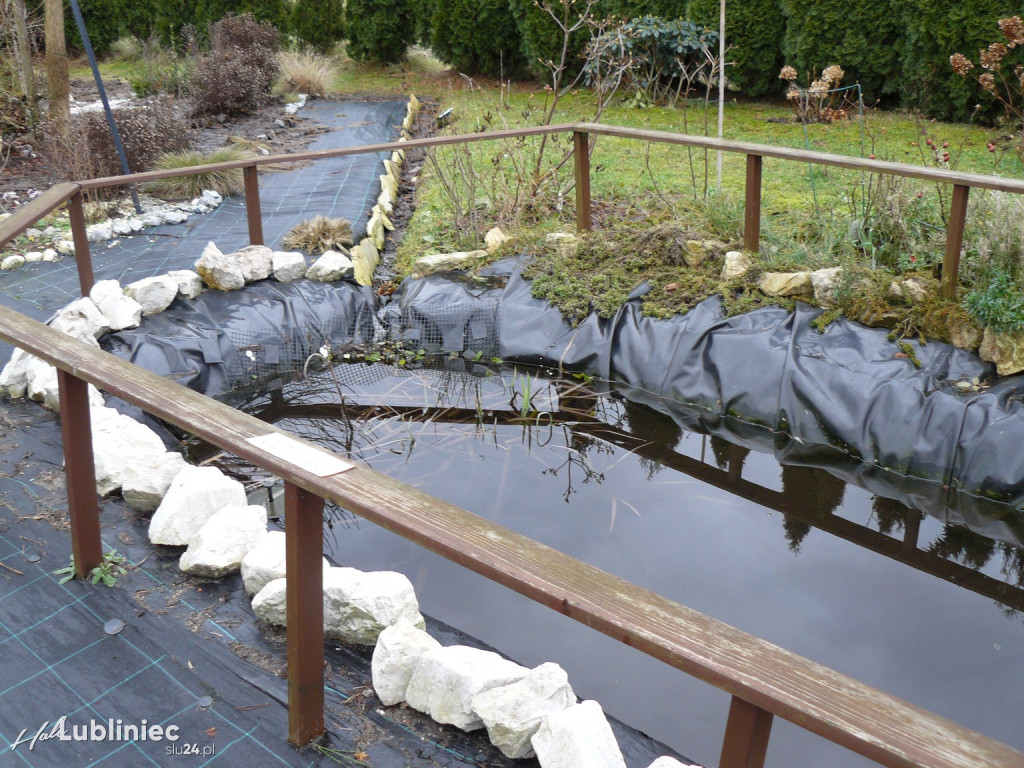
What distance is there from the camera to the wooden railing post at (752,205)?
478 centimetres

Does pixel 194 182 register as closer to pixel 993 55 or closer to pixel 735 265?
pixel 735 265

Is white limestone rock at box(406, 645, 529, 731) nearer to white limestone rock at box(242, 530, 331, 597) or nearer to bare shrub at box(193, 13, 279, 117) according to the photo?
white limestone rock at box(242, 530, 331, 597)

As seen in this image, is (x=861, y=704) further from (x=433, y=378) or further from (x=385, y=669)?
(x=433, y=378)

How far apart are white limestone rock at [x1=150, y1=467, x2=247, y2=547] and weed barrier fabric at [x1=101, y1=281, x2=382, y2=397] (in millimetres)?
1738

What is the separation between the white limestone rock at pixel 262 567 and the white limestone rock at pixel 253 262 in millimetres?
3003

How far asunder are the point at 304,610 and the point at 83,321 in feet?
10.5

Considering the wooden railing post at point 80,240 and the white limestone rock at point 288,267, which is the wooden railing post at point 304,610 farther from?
the white limestone rock at point 288,267

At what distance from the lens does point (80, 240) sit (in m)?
4.52

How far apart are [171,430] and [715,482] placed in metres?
2.58

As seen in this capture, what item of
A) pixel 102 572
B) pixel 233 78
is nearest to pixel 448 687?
pixel 102 572

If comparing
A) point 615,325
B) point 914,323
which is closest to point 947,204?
point 914,323

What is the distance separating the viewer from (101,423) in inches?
135

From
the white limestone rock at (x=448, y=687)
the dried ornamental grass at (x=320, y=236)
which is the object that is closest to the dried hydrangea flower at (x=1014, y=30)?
the dried ornamental grass at (x=320, y=236)

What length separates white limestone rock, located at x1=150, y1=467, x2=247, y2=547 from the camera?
269cm
